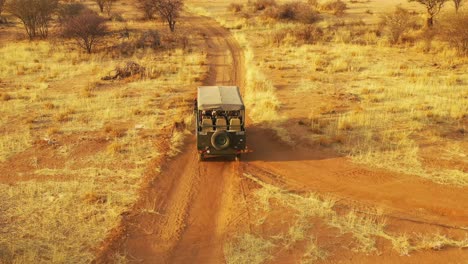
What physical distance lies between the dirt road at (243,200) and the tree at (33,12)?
25.6 meters

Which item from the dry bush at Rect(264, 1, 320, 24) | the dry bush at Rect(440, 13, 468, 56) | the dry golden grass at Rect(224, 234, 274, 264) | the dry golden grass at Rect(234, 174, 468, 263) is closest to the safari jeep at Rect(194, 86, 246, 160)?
the dry golden grass at Rect(234, 174, 468, 263)

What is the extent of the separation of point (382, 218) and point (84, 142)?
394 inches

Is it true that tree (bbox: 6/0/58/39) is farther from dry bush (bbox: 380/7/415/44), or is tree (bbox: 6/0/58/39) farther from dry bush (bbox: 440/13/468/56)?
dry bush (bbox: 440/13/468/56)

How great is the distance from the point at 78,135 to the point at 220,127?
592cm

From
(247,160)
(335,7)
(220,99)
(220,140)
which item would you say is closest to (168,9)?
(335,7)

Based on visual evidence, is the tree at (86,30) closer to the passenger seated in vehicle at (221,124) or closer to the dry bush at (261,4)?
the passenger seated in vehicle at (221,124)

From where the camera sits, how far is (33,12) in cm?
3419

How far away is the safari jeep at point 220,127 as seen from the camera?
12883mm

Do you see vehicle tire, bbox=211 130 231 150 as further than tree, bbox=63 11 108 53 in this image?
No

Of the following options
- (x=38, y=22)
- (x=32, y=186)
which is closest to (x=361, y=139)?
(x=32, y=186)

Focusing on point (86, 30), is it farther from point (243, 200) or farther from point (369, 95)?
point (243, 200)

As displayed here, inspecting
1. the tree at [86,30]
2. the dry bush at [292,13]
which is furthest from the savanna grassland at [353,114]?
the tree at [86,30]

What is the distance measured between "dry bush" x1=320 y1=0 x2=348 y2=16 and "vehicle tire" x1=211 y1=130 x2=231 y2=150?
35154 mm

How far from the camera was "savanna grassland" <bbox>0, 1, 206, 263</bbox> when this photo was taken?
33.1ft
